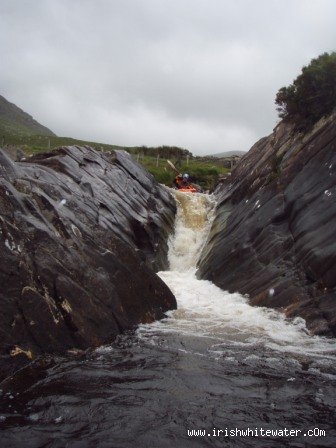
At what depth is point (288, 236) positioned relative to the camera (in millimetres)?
15016

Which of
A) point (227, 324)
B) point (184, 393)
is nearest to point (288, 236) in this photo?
point (227, 324)

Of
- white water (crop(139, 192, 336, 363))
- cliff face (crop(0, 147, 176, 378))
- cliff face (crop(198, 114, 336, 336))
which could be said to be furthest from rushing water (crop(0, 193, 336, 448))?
cliff face (crop(198, 114, 336, 336))

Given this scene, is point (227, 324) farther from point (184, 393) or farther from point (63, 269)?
point (184, 393)

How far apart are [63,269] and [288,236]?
8400 mm

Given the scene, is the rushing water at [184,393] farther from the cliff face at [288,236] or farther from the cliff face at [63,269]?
the cliff face at [288,236]

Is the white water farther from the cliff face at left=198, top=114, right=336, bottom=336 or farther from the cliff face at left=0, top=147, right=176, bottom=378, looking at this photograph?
the cliff face at left=0, top=147, right=176, bottom=378

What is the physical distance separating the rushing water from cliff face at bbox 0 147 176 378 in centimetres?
59

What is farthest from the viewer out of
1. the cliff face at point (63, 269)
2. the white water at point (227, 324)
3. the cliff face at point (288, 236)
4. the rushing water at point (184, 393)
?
the cliff face at point (288, 236)

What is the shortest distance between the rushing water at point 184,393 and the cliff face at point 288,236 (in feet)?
4.73

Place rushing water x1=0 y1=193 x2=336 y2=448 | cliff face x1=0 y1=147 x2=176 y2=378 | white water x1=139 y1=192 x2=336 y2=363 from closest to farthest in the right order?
rushing water x1=0 y1=193 x2=336 y2=448 < cliff face x1=0 y1=147 x2=176 y2=378 < white water x1=139 y1=192 x2=336 y2=363

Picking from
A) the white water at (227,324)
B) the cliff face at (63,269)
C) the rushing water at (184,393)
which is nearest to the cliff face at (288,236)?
the white water at (227,324)

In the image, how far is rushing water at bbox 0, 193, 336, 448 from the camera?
225 inches

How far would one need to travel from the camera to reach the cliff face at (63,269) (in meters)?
8.34

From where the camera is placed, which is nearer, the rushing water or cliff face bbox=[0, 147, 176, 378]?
the rushing water
